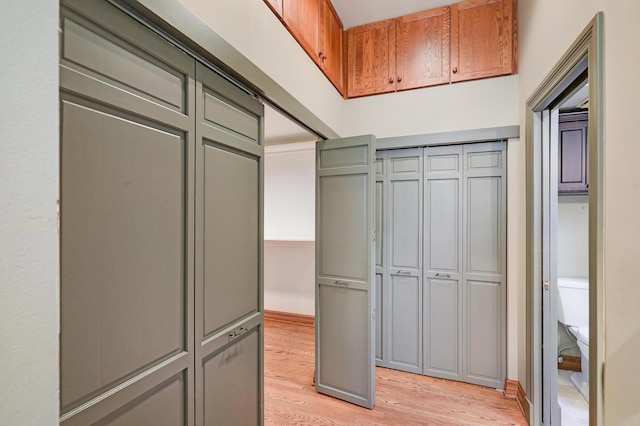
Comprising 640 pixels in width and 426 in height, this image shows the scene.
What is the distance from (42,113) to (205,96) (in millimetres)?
805

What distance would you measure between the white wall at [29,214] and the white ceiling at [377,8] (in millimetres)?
2531

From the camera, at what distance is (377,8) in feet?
8.04

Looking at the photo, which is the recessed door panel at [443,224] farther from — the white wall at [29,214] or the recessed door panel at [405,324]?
the white wall at [29,214]

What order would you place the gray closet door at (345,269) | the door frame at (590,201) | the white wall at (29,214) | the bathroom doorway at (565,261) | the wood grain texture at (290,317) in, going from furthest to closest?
the wood grain texture at (290,317)
the gray closet door at (345,269)
the bathroom doorway at (565,261)
the door frame at (590,201)
the white wall at (29,214)

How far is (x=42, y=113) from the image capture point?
16.1 inches

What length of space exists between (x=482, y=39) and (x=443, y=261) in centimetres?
188

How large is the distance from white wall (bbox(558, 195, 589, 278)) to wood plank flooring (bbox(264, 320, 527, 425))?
4.48 feet

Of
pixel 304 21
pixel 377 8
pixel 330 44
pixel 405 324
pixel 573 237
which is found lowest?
Answer: pixel 405 324

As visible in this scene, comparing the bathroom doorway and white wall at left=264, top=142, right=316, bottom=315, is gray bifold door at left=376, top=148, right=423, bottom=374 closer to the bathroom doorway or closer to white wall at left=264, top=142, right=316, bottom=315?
the bathroom doorway

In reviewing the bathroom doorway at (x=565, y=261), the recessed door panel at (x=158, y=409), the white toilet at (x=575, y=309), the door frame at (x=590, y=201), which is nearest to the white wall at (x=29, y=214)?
the recessed door panel at (x=158, y=409)

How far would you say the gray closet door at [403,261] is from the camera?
8.56ft

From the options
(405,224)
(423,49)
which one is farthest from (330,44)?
(405,224)

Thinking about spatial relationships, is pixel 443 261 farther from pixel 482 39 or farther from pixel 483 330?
pixel 482 39

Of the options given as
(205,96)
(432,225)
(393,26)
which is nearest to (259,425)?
(205,96)
